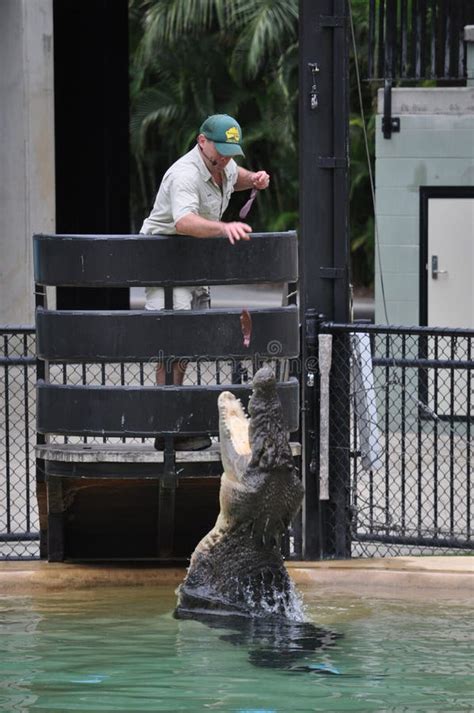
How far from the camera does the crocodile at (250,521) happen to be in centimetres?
762

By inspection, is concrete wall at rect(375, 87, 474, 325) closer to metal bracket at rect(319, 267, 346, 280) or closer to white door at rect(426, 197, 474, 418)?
white door at rect(426, 197, 474, 418)

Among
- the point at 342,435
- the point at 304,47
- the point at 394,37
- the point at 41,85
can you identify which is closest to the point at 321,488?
the point at 342,435

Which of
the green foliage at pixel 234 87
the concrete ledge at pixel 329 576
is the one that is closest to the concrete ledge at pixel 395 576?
the concrete ledge at pixel 329 576

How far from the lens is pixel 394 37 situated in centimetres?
1341

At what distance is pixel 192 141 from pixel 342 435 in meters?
26.9

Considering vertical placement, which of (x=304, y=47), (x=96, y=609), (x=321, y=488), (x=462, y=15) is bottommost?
(x=96, y=609)

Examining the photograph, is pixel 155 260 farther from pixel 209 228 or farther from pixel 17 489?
pixel 17 489

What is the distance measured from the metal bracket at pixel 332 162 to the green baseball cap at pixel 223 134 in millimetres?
856

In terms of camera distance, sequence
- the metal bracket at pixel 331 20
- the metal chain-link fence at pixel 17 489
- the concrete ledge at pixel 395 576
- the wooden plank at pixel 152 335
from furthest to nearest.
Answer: the metal chain-link fence at pixel 17 489
the metal bracket at pixel 331 20
the concrete ledge at pixel 395 576
the wooden plank at pixel 152 335

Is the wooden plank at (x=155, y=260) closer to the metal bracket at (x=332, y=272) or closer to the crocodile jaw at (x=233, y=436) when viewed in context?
the crocodile jaw at (x=233, y=436)

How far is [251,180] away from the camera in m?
8.60

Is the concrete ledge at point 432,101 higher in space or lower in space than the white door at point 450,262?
higher

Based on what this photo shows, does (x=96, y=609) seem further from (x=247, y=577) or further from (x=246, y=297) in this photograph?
(x=246, y=297)

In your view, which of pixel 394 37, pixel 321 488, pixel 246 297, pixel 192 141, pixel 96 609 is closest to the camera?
pixel 96 609
